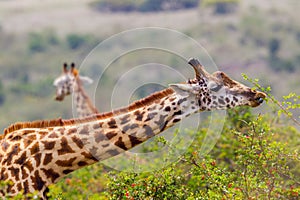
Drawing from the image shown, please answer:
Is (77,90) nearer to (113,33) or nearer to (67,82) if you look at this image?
(67,82)

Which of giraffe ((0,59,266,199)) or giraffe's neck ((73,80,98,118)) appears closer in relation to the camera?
giraffe ((0,59,266,199))

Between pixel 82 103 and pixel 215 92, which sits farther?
pixel 82 103

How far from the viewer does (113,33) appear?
89.9 meters

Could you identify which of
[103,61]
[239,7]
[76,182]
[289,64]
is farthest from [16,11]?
[76,182]

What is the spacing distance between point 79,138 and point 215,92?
1.88 metres

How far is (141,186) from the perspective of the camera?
9.91 m

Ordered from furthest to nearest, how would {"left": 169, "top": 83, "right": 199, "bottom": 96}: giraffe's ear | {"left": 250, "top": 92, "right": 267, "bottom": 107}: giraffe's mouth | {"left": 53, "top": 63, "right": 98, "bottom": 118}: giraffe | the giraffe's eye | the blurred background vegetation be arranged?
the blurred background vegetation < {"left": 53, "top": 63, "right": 98, "bottom": 118}: giraffe < {"left": 250, "top": 92, "right": 267, "bottom": 107}: giraffe's mouth < the giraffe's eye < {"left": 169, "top": 83, "right": 199, "bottom": 96}: giraffe's ear

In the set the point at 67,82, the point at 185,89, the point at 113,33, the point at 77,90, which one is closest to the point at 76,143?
the point at 185,89

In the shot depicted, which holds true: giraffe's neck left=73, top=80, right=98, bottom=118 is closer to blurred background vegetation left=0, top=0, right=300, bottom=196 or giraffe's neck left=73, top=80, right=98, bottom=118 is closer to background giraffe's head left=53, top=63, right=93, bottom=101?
background giraffe's head left=53, top=63, right=93, bottom=101

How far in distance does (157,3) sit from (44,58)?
17.3 m

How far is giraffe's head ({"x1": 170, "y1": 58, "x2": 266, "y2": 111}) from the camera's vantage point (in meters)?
9.95

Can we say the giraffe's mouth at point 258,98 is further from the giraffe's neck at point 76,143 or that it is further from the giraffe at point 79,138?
the giraffe's neck at point 76,143

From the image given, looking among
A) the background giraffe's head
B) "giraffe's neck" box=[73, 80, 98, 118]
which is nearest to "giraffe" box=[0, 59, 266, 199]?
"giraffe's neck" box=[73, 80, 98, 118]

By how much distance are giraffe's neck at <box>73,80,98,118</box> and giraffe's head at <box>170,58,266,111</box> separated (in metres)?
7.56
